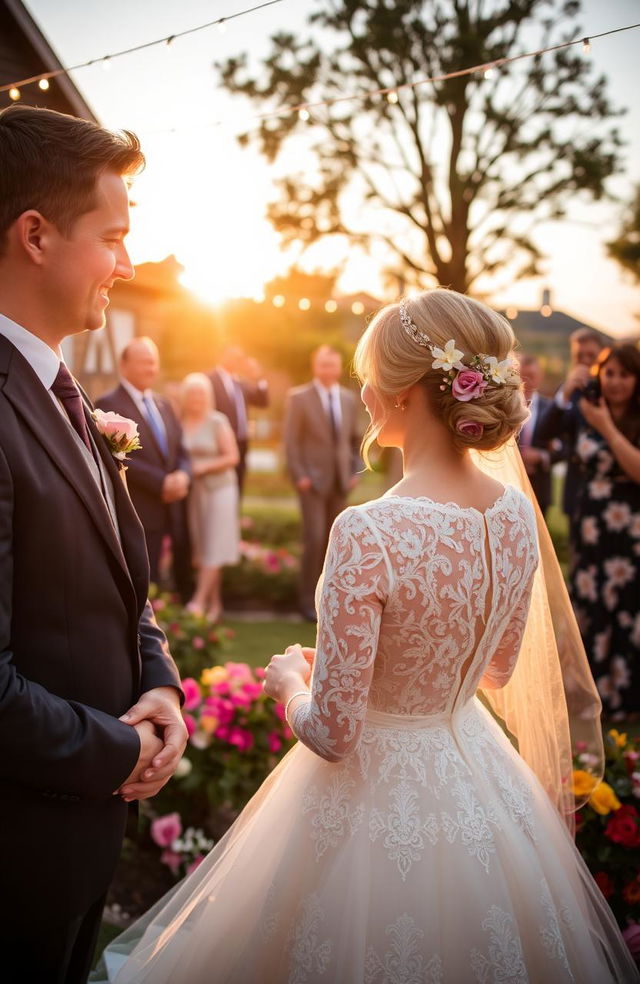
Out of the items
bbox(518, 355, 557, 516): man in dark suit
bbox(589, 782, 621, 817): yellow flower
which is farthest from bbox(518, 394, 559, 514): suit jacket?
bbox(589, 782, 621, 817): yellow flower

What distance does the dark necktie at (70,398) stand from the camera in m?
1.79

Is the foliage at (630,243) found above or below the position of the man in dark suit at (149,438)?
above

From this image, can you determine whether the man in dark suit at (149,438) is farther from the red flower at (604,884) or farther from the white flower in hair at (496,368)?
the white flower in hair at (496,368)

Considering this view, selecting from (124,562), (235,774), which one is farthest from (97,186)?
(235,774)

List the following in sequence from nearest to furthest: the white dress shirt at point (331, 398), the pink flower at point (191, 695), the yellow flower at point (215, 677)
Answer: the pink flower at point (191, 695), the yellow flower at point (215, 677), the white dress shirt at point (331, 398)

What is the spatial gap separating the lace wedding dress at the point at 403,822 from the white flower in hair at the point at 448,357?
313mm

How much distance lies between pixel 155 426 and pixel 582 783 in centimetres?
434

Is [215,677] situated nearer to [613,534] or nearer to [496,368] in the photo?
[496,368]

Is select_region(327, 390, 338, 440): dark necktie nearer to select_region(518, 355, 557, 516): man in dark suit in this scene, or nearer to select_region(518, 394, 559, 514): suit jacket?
select_region(518, 355, 557, 516): man in dark suit

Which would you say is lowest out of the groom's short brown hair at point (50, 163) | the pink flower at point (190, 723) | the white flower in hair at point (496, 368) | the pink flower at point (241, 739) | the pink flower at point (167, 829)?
the pink flower at point (167, 829)

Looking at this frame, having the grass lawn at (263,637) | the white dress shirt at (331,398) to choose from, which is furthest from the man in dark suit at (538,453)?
the grass lawn at (263,637)

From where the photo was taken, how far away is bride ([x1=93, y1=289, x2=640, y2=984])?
1870 millimetres

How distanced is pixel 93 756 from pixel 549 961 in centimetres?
119

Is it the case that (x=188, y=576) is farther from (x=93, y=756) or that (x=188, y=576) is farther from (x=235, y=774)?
(x=93, y=756)
